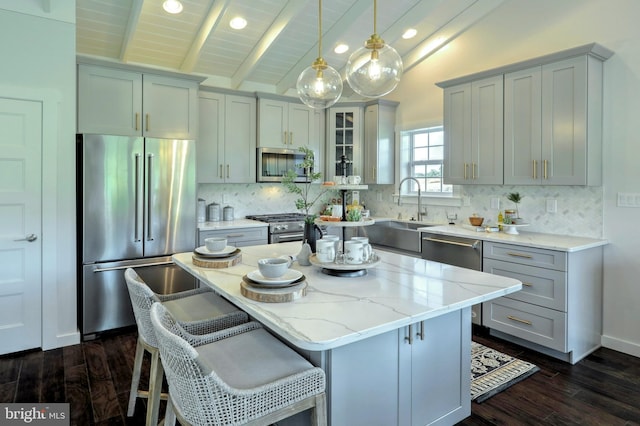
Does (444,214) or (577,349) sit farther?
(444,214)

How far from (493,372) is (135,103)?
385cm

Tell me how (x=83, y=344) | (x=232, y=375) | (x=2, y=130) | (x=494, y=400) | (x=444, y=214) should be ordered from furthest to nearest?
(x=444, y=214) < (x=83, y=344) < (x=2, y=130) < (x=494, y=400) < (x=232, y=375)

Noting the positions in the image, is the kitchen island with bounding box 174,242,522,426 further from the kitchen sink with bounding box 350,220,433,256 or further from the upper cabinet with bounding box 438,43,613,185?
the kitchen sink with bounding box 350,220,433,256

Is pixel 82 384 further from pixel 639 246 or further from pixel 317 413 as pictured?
pixel 639 246

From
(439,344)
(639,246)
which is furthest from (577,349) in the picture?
(439,344)

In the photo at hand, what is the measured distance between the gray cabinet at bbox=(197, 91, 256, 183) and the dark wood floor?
6.81 ft

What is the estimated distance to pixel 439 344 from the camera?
1991 millimetres

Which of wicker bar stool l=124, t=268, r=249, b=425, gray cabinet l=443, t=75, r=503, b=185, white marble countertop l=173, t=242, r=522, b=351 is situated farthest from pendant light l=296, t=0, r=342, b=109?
gray cabinet l=443, t=75, r=503, b=185

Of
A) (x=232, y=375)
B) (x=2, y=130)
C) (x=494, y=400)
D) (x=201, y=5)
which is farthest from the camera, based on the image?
(x=201, y=5)

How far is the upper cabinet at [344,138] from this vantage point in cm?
537

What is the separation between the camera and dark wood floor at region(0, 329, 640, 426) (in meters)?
2.35

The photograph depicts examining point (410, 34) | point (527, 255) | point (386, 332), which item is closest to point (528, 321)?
point (527, 255)

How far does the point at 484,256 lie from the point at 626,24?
2.19 m

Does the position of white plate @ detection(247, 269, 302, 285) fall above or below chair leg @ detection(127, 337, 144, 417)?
above
